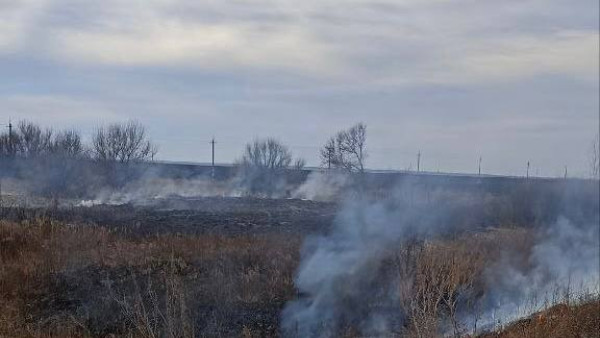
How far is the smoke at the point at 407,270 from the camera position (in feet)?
50.3

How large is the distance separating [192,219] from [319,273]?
38.6 feet

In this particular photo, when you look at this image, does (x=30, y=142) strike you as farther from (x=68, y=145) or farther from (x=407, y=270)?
(x=407, y=270)

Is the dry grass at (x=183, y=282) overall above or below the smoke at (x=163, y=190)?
below

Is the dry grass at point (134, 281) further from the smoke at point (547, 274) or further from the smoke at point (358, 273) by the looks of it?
the smoke at point (547, 274)

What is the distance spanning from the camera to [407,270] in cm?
1321

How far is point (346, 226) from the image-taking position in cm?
2267

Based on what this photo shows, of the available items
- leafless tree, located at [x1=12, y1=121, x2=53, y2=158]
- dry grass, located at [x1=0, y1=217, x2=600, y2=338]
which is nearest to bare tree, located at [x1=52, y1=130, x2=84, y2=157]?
leafless tree, located at [x1=12, y1=121, x2=53, y2=158]

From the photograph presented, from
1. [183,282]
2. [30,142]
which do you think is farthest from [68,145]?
[183,282]

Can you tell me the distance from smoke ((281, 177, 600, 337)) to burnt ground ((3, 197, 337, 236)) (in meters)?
4.26

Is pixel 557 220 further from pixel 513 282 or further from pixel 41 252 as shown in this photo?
pixel 41 252

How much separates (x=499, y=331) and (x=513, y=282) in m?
4.81

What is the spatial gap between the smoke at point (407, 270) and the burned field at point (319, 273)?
46 millimetres

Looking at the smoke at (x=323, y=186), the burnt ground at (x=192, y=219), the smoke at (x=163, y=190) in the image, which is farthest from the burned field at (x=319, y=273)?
the smoke at (x=163, y=190)

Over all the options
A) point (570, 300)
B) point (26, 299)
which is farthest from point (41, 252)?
point (570, 300)
